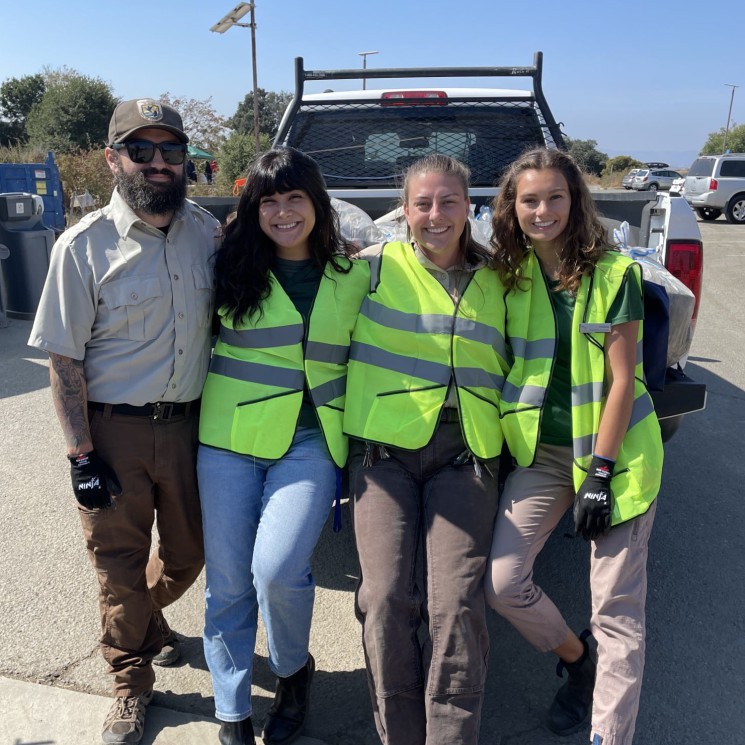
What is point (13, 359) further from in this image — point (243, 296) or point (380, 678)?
point (380, 678)

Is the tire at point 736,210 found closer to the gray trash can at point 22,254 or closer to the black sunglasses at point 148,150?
the gray trash can at point 22,254

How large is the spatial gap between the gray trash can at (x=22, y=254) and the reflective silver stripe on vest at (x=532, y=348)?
24.8 feet

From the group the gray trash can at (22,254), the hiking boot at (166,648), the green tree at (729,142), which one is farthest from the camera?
the green tree at (729,142)

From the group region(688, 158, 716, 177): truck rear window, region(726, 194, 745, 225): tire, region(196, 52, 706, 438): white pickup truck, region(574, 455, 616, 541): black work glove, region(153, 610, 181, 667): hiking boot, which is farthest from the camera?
region(688, 158, 716, 177): truck rear window

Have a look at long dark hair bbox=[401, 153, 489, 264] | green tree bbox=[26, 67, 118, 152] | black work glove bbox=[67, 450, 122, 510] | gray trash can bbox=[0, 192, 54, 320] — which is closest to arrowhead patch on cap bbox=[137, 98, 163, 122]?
long dark hair bbox=[401, 153, 489, 264]

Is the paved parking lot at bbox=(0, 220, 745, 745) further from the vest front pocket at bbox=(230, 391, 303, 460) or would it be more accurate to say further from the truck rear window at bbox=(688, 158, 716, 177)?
the truck rear window at bbox=(688, 158, 716, 177)

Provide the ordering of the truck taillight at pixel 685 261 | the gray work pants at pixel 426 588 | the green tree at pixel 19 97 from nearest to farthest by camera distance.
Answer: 1. the gray work pants at pixel 426 588
2. the truck taillight at pixel 685 261
3. the green tree at pixel 19 97

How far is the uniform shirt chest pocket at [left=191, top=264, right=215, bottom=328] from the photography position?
8.23 feet

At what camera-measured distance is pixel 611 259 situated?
2424 millimetres

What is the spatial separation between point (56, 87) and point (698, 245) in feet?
110

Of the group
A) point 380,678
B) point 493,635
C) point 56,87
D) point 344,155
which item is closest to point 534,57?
point 344,155

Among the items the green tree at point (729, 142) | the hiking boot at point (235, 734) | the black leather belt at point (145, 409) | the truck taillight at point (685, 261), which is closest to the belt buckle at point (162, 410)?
the black leather belt at point (145, 409)

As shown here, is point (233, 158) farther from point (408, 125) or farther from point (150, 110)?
point (150, 110)

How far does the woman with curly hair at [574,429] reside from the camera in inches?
89.6
